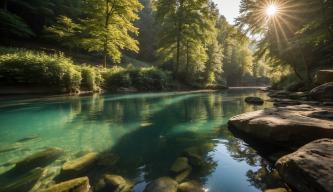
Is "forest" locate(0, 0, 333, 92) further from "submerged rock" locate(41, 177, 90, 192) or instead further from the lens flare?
"submerged rock" locate(41, 177, 90, 192)

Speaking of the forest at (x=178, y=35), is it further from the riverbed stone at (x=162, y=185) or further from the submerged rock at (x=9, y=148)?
the riverbed stone at (x=162, y=185)

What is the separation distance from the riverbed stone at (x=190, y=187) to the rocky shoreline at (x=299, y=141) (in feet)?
4.14

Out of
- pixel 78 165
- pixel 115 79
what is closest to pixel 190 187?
pixel 78 165

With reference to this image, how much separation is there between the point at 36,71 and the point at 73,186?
46.4 ft

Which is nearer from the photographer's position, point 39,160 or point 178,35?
point 39,160

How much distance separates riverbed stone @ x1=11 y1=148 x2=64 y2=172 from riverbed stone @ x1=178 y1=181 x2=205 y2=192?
2.57 metres

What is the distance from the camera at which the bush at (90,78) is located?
19.2 m

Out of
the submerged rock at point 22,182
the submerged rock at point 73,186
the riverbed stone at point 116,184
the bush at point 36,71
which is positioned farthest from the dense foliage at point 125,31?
the submerged rock at point 73,186

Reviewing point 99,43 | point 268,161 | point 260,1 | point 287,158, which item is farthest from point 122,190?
point 99,43

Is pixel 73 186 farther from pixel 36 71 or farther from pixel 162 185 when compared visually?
pixel 36 71

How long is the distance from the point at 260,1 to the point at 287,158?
61.0 ft

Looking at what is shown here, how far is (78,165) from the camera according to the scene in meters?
4.18

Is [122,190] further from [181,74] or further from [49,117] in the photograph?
[181,74]

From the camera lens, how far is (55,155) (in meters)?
4.83
